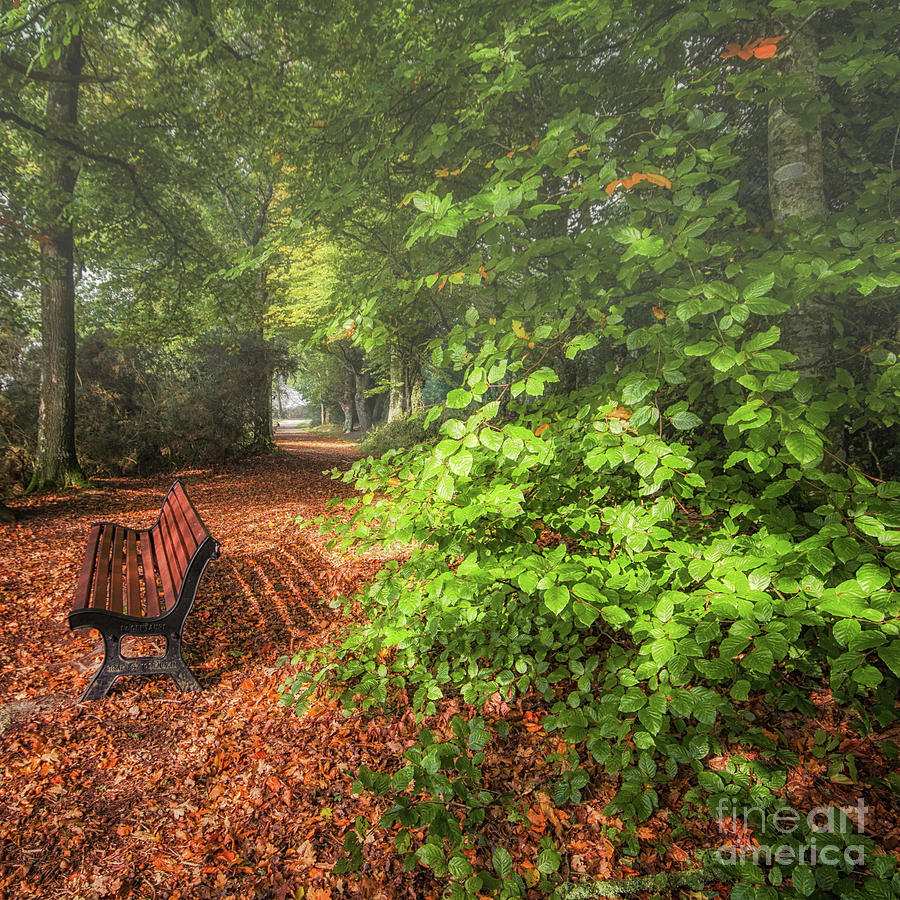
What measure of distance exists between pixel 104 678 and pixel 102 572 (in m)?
0.86

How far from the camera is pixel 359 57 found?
502 cm

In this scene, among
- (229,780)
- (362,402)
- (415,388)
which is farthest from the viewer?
(362,402)

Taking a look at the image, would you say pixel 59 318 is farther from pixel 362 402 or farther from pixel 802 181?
pixel 362 402

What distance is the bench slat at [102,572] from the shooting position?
10.0ft

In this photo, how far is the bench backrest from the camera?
3.19m

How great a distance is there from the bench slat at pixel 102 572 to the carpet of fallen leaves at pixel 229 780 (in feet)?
2.07

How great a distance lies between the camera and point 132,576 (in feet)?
12.0

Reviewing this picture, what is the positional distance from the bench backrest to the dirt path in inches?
24.8

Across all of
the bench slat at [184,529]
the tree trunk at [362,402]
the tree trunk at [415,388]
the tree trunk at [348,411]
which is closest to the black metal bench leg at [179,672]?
the bench slat at [184,529]

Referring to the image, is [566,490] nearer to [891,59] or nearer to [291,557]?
[891,59]

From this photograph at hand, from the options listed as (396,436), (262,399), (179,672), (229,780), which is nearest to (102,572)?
(179,672)

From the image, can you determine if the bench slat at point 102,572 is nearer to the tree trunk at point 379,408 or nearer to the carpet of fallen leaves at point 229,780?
the carpet of fallen leaves at point 229,780

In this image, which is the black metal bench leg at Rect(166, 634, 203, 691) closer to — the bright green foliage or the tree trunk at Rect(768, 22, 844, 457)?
the bright green foliage

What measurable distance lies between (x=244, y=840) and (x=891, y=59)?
4776 millimetres
